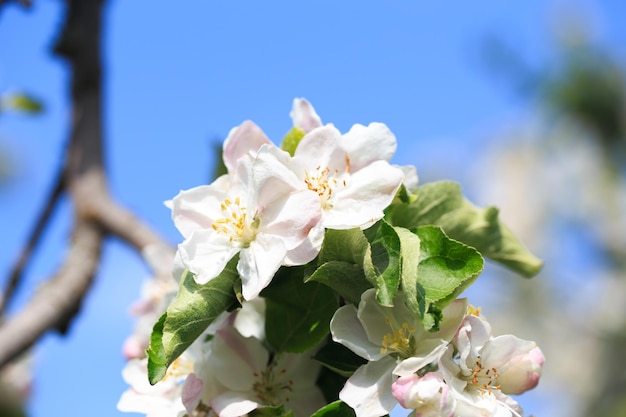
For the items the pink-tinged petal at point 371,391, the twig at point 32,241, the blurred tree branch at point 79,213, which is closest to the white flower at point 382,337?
the pink-tinged petal at point 371,391

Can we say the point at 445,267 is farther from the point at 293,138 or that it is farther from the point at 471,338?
the point at 293,138

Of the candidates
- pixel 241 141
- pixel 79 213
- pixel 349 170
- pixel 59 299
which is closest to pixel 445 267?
pixel 349 170

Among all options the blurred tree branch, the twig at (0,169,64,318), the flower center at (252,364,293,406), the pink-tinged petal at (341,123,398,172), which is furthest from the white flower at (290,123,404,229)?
the twig at (0,169,64,318)

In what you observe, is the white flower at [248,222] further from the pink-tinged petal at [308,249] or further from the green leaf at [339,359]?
the green leaf at [339,359]

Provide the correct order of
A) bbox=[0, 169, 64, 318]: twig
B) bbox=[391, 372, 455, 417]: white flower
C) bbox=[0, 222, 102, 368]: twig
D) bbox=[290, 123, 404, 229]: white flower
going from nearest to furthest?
1. bbox=[391, 372, 455, 417]: white flower
2. bbox=[290, 123, 404, 229]: white flower
3. bbox=[0, 222, 102, 368]: twig
4. bbox=[0, 169, 64, 318]: twig

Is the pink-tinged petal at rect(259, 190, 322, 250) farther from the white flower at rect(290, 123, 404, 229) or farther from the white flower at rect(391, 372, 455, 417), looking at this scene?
the white flower at rect(391, 372, 455, 417)
